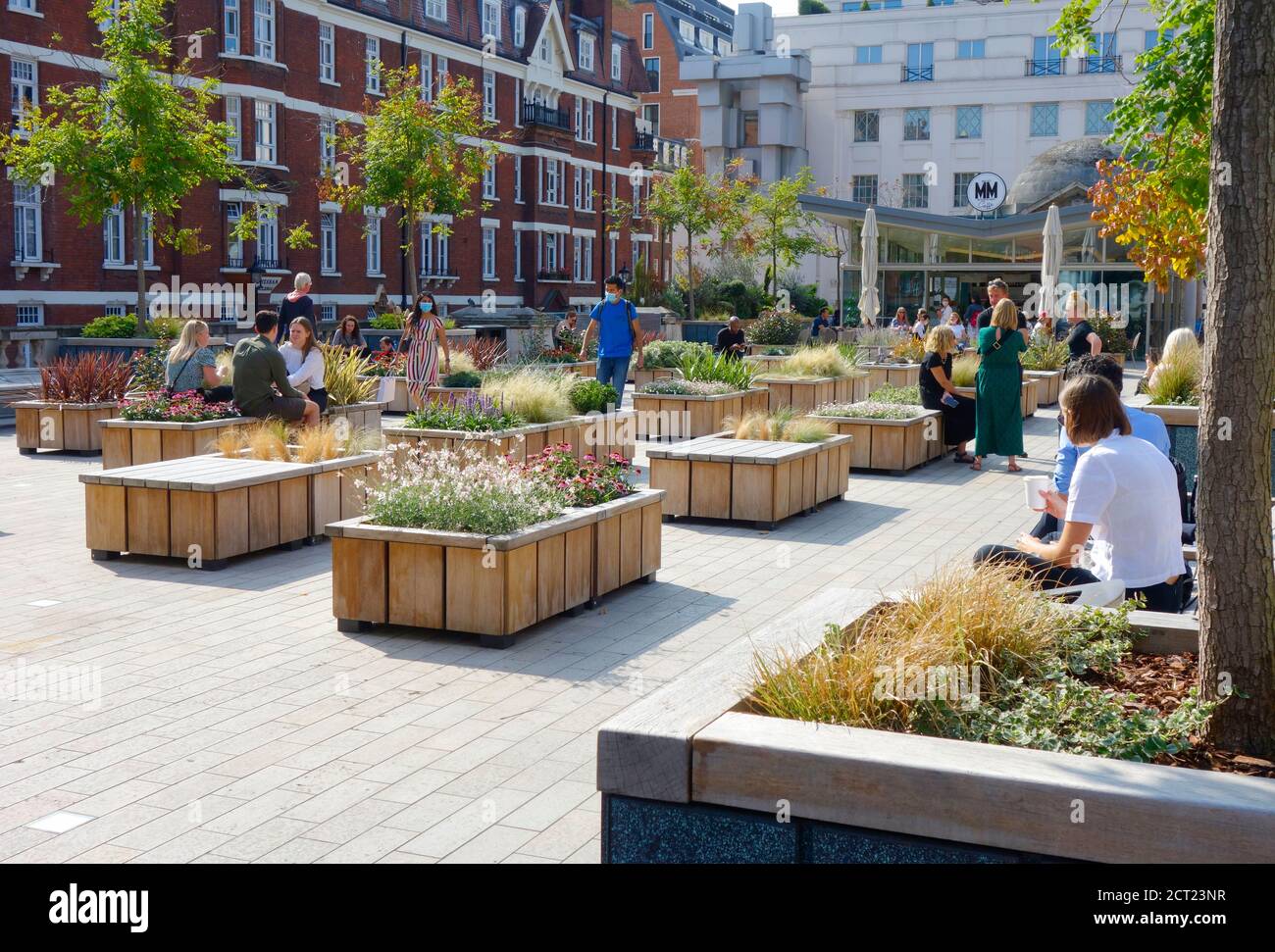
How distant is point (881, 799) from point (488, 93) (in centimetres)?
5034

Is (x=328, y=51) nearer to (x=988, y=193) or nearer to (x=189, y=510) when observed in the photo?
(x=988, y=193)

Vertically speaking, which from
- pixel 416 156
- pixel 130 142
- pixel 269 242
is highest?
pixel 416 156

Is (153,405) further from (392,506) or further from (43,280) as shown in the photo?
(43,280)

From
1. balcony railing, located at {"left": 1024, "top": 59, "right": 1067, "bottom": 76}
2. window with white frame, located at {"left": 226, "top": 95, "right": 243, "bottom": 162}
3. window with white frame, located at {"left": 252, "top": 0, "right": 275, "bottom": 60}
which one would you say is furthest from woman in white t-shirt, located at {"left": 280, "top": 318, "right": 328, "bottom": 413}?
balcony railing, located at {"left": 1024, "top": 59, "right": 1067, "bottom": 76}

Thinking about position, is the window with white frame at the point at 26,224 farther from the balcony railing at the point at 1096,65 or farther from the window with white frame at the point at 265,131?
the balcony railing at the point at 1096,65

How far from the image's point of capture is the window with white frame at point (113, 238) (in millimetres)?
33781

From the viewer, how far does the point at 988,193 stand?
59125mm

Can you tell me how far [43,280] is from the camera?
32.1 meters

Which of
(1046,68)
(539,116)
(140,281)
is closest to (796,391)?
(140,281)

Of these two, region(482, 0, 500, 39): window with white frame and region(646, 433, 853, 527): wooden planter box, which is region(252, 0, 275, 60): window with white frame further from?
region(646, 433, 853, 527): wooden planter box

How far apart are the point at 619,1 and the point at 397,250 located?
3803 centimetres

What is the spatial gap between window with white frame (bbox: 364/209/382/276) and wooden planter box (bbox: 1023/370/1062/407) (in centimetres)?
2530

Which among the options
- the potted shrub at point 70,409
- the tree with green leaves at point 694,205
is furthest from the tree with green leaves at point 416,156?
the tree with green leaves at point 694,205
